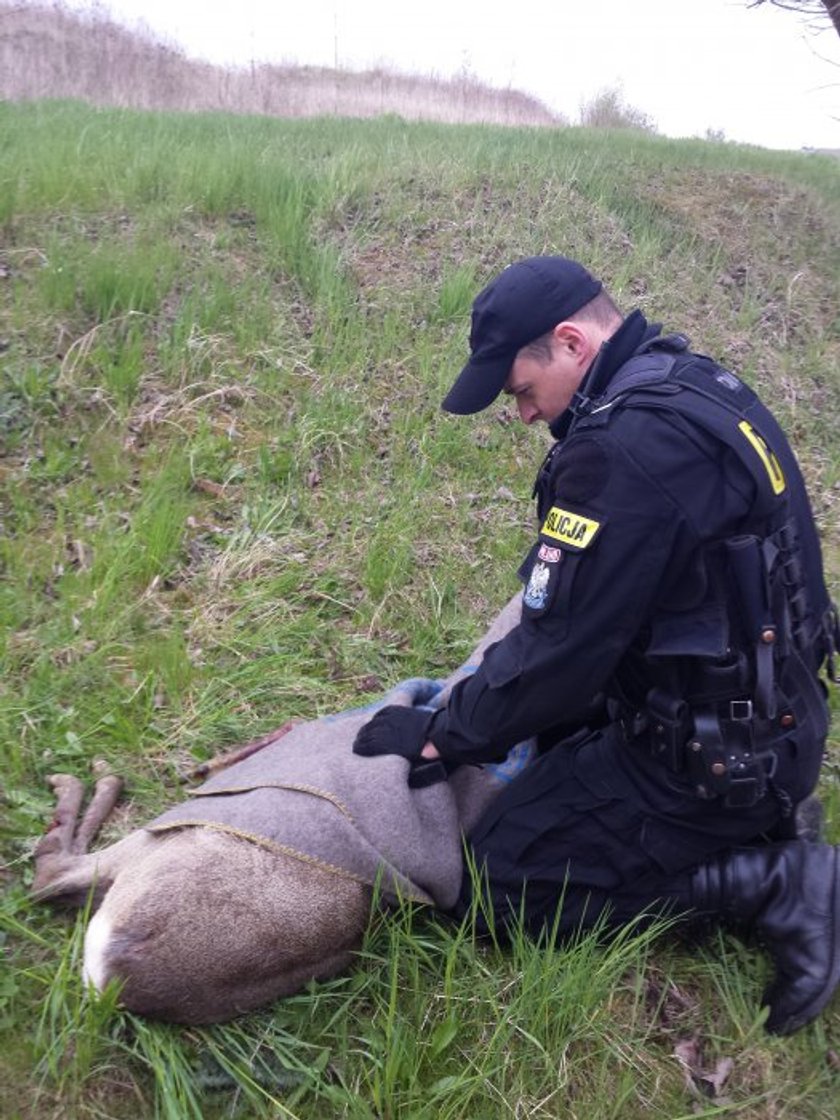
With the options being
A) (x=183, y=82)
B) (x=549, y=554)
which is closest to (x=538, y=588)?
(x=549, y=554)

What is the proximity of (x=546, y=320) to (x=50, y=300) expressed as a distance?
3228mm

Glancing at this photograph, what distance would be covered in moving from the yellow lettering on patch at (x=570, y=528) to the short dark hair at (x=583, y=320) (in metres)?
0.49

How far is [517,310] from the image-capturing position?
2.40m

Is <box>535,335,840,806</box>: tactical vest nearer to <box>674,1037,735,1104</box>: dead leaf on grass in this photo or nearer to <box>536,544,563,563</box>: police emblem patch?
<box>536,544,563,563</box>: police emblem patch

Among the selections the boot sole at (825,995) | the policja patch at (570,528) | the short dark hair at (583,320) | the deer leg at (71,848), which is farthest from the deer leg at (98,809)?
the boot sole at (825,995)

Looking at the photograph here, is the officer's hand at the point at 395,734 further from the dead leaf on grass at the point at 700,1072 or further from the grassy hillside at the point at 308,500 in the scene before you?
the dead leaf on grass at the point at 700,1072

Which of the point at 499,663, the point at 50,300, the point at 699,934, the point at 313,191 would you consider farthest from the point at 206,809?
the point at 313,191

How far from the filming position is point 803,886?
237cm

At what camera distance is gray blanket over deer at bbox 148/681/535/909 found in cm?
226

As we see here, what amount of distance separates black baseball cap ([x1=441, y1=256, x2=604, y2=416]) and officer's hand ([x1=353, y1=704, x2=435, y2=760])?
2.84 feet

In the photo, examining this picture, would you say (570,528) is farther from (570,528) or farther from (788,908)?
(788,908)

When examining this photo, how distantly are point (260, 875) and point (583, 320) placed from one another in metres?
1.55

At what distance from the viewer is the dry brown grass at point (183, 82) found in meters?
10.1

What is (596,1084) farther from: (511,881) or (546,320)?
(546,320)
